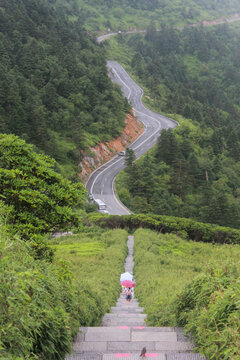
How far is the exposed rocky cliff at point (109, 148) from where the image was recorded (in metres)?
62.8

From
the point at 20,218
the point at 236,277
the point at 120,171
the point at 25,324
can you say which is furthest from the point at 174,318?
the point at 120,171

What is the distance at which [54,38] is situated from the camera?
7875 cm

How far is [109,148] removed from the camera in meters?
69.6

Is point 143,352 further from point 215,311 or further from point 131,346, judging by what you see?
point 215,311

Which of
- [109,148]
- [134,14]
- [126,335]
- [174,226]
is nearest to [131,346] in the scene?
[126,335]

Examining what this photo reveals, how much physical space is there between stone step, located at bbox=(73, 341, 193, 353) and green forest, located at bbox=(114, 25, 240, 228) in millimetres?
44565

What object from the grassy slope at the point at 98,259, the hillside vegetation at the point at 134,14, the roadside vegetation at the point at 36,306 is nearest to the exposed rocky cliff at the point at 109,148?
the grassy slope at the point at 98,259

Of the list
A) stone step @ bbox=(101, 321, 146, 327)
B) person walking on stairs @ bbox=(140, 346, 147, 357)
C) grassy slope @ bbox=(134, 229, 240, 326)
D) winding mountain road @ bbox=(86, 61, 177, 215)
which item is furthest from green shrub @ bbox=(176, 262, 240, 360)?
winding mountain road @ bbox=(86, 61, 177, 215)

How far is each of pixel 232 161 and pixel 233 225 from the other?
2383 centimetres

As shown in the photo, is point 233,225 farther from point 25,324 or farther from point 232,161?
point 25,324

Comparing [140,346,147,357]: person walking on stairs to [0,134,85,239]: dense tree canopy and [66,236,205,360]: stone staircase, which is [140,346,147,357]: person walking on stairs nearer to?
[66,236,205,360]: stone staircase

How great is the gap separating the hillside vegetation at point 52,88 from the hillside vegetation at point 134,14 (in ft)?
259

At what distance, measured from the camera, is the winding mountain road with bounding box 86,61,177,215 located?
2280 inches

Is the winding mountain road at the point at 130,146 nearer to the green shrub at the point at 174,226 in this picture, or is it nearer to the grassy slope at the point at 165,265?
the green shrub at the point at 174,226
